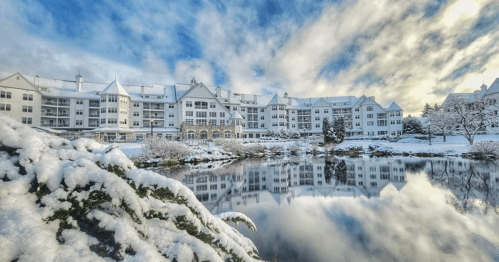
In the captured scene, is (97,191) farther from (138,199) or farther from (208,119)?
(208,119)

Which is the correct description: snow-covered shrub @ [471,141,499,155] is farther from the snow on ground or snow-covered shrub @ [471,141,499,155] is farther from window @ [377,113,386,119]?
window @ [377,113,386,119]

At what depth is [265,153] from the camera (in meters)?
41.7

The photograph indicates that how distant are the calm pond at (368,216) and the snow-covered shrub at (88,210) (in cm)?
517

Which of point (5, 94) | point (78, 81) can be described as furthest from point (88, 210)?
point (78, 81)

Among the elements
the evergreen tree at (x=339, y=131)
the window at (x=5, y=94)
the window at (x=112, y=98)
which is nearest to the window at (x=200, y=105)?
the window at (x=112, y=98)

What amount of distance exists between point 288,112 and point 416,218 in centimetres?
6375

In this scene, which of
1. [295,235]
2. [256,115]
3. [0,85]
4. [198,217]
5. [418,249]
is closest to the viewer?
[198,217]

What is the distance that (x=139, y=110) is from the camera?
164 ft

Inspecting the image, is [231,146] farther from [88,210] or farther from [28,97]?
[28,97]

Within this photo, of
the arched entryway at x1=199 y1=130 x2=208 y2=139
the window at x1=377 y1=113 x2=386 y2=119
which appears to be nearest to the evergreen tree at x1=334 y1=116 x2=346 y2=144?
the window at x1=377 y1=113 x2=386 y2=119

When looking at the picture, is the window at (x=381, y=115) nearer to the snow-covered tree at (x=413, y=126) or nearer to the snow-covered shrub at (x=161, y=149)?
the snow-covered tree at (x=413, y=126)

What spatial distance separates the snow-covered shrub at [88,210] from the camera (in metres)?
1.80

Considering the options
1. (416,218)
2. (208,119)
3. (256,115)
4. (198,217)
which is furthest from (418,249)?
(256,115)

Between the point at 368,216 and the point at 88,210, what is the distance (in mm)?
10775
